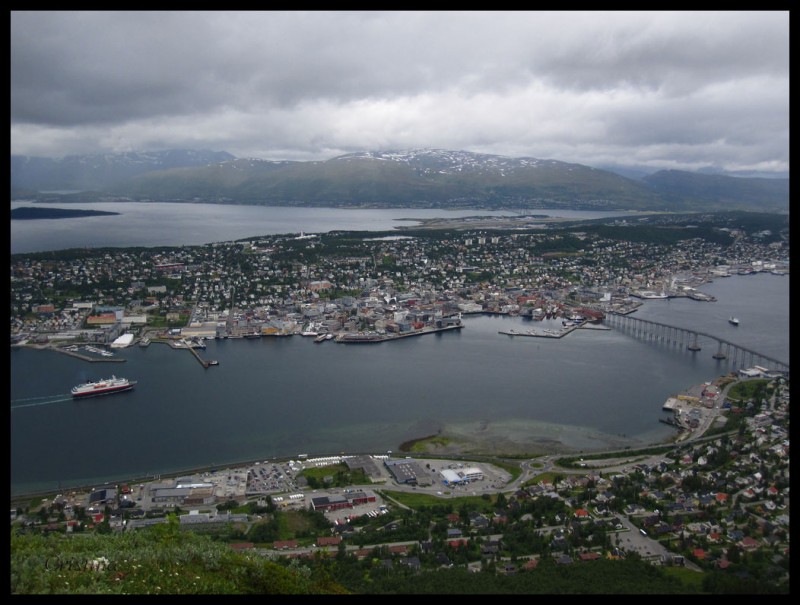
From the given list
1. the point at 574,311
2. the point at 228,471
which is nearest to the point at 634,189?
the point at 574,311

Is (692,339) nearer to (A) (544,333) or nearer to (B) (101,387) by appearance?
(A) (544,333)

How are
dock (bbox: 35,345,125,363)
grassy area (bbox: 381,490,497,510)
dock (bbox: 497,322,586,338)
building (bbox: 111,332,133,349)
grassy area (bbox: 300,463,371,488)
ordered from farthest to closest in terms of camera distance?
dock (bbox: 497,322,586,338) < building (bbox: 111,332,133,349) < dock (bbox: 35,345,125,363) < grassy area (bbox: 300,463,371,488) < grassy area (bbox: 381,490,497,510)

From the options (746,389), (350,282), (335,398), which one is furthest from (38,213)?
(746,389)

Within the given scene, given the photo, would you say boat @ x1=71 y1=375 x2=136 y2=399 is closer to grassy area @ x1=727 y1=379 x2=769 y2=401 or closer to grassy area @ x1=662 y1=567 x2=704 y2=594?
grassy area @ x1=662 y1=567 x2=704 y2=594

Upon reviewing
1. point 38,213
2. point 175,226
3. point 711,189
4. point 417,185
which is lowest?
point 175,226

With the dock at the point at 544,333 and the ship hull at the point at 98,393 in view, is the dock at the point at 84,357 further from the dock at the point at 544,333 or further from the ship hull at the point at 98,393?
the dock at the point at 544,333

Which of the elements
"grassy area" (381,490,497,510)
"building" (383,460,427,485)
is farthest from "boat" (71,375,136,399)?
"grassy area" (381,490,497,510)

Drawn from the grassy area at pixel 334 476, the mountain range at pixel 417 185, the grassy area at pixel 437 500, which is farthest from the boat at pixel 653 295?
A: the mountain range at pixel 417 185
